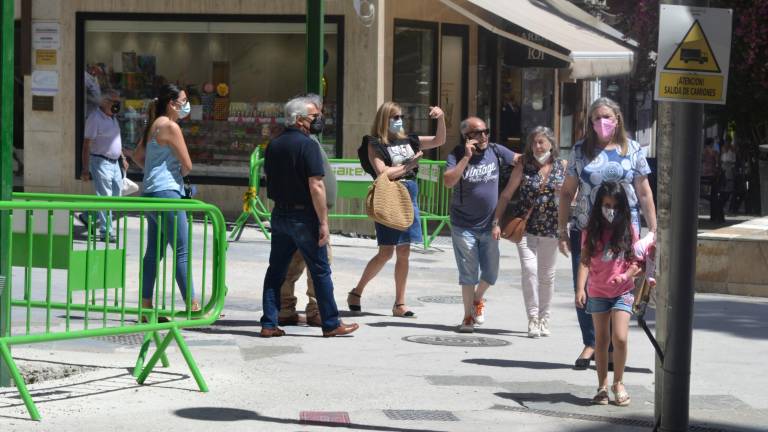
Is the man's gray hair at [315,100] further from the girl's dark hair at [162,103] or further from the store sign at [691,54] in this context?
the store sign at [691,54]

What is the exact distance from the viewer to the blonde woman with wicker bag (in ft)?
37.2

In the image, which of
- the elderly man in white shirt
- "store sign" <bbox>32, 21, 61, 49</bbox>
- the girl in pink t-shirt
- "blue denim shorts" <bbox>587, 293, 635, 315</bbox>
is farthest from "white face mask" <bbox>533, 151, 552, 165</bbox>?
"store sign" <bbox>32, 21, 61, 49</bbox>

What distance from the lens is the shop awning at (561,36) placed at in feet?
65.1

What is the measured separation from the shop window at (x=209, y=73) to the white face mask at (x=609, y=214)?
11.5 metres

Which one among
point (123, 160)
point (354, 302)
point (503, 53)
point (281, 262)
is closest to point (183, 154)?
point (281, 262)

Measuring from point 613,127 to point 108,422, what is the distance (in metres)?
3.54

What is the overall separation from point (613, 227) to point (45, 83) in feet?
47.1

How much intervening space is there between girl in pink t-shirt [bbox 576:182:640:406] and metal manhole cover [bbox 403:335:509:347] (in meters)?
2.23

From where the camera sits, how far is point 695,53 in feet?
21.0

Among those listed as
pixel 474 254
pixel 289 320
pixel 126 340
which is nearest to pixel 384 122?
pixel 474 254

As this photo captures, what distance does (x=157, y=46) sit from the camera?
20484mm

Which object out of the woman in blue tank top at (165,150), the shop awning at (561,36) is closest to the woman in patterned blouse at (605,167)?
the woman in blue tank top at (165,150)

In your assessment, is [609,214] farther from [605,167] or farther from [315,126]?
[315,126]

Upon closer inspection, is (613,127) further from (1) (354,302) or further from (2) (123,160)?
(2) (123,160)
